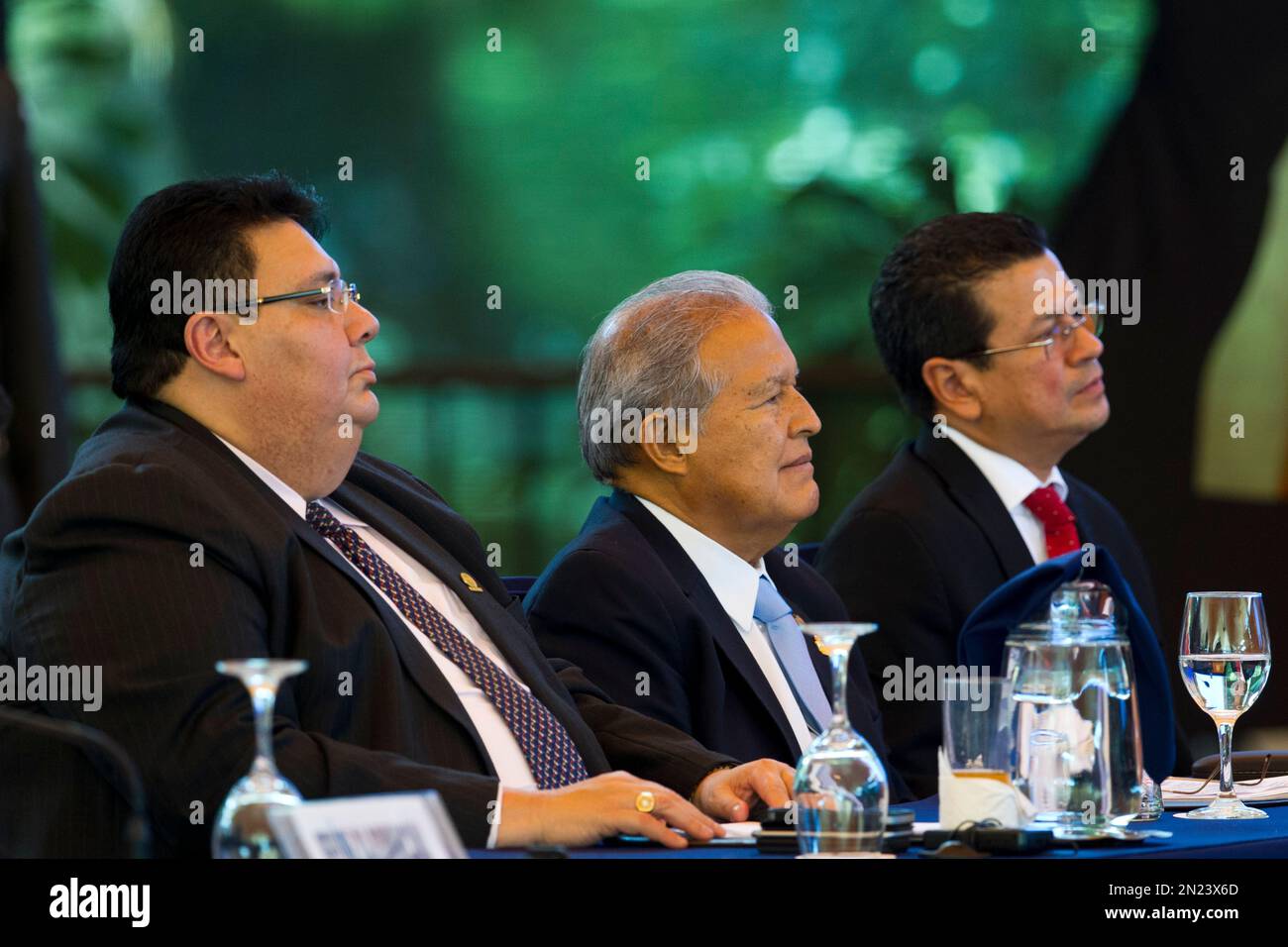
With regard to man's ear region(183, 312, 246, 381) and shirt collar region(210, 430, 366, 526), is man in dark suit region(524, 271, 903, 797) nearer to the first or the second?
shirt collar region(210, 430, 366, 526)

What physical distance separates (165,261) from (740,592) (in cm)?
115

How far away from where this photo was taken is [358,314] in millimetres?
2803

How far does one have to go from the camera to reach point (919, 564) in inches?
145

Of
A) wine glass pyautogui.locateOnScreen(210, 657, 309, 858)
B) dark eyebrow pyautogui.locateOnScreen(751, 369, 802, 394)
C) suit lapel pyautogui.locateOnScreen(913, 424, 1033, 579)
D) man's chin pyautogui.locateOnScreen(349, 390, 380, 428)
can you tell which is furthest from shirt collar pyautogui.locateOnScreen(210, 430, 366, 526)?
suit lapel pyautogui.locateOnScreen(913, 424, 1033, 579)

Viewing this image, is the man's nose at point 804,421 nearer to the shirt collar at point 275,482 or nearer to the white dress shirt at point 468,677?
the white dress shirt at point 468,677

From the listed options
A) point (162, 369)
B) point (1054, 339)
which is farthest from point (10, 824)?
point (1054, 339)

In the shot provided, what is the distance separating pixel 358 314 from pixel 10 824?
887 mm

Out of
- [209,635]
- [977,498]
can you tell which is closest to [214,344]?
[209,635]

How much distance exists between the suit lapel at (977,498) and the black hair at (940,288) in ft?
0.73

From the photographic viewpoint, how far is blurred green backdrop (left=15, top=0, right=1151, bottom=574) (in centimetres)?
572

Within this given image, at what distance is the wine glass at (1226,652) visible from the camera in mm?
2586

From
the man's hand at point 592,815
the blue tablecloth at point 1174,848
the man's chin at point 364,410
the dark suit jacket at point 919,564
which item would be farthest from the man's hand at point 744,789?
the dark suit jacket at point 919,564

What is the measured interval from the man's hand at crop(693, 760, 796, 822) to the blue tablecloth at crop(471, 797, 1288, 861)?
0.21 metres

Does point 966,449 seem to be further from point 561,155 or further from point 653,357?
point 561,155
